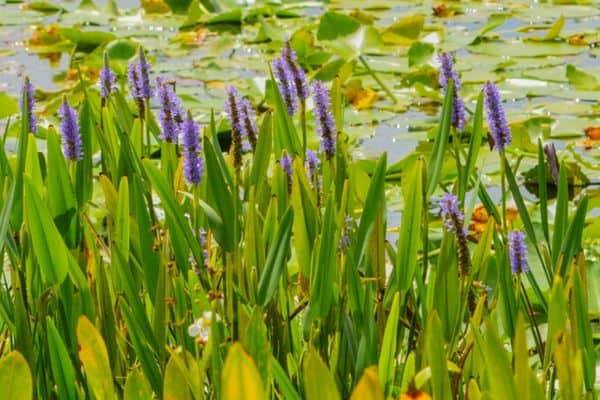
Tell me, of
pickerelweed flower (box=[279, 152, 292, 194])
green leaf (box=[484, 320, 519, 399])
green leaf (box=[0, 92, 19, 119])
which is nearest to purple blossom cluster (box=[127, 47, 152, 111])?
pickerelweed flower (box=[279, 152, 292, 194])

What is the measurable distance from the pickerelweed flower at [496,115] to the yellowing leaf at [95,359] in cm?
45

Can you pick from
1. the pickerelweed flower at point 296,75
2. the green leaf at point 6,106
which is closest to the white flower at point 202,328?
the pickerelweed flower at point 296,75

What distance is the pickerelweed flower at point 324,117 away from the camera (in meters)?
1.38

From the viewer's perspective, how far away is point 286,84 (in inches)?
59.9

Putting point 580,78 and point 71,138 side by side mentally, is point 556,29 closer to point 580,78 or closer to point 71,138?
point 580,78

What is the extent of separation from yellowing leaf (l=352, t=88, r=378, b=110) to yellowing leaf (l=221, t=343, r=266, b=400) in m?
2.35

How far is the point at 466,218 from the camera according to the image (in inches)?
57.1

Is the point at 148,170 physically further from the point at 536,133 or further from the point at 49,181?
the point at 536,133

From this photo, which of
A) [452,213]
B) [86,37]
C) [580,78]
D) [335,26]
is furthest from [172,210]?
[86,37]

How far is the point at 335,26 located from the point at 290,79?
87.4 inches

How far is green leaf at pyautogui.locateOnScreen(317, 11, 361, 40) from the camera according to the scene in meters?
3.68

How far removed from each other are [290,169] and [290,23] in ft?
10.2

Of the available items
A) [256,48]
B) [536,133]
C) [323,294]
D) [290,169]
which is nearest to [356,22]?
[256,48]

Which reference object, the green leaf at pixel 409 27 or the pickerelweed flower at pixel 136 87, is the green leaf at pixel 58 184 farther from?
the green leaf at pixel 409 27
